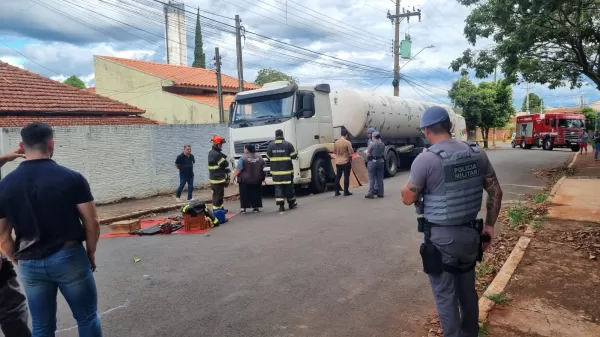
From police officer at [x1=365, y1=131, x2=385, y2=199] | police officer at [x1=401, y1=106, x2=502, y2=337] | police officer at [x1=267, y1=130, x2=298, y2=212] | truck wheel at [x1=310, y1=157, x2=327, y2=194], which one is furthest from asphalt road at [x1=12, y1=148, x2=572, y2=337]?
truck wheel at [x1=310, y1=157, x2=327, y2=194]

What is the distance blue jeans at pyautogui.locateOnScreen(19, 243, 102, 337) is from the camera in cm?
282

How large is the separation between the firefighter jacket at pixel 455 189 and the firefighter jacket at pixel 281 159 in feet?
21.7

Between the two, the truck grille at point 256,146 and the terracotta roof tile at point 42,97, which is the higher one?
the terracotta roof tile at point 42,97

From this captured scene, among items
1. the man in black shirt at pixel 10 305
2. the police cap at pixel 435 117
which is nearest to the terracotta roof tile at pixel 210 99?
the man in black shirt at pixel 10 305

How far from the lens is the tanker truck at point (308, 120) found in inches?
450

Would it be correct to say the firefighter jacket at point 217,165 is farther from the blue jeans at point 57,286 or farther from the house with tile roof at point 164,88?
the house with tile roof at point 164,88

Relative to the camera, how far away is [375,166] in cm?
1084

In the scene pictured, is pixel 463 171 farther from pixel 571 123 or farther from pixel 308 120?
pixel 571 123

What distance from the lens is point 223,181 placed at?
9.13 meters

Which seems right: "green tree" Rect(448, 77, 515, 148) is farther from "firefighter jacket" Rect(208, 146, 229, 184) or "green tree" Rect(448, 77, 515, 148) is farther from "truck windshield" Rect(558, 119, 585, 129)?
"firefighter jacket" Rect(208, 146, 229, 184)

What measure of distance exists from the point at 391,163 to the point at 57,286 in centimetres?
1403

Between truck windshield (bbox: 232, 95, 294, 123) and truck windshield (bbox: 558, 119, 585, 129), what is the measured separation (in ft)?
92.5

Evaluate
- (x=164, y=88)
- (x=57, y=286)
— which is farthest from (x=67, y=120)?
(x=57, y=286)

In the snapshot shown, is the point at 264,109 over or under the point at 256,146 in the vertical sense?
over
